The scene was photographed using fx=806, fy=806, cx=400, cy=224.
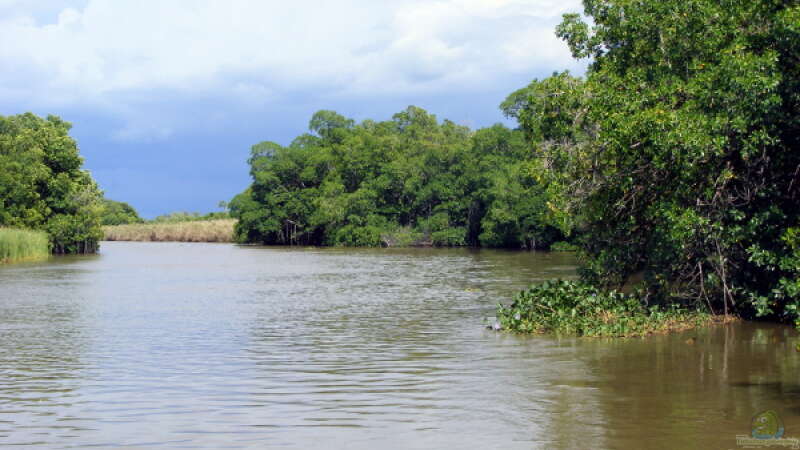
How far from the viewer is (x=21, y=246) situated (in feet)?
153

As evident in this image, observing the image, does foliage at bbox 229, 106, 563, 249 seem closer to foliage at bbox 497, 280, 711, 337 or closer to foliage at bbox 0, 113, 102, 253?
→ foliage at bbox 0, 113, 102, 253

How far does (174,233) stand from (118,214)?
2556 cm

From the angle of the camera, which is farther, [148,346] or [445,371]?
[148,346]

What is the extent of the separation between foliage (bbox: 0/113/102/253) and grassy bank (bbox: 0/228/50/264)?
16.6 feet

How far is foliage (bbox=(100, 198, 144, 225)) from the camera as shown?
109 metres

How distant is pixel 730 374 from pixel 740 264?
492 centimetres

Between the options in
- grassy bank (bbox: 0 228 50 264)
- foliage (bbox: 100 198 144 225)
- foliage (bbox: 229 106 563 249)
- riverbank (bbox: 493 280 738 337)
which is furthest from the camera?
foliage (bbox: 100 198 144 225)

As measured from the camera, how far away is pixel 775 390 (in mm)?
10859

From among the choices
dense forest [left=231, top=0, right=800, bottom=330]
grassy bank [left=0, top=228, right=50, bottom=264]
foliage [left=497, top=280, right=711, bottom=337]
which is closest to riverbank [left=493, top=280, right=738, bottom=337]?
foliage [left=497, top=280, right=711, bottom=337]

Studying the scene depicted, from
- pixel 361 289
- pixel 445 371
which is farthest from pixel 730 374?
pixel 361 289

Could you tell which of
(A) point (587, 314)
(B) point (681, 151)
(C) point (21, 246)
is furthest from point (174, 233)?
(B) point (681, 151)

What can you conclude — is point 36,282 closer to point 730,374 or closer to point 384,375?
point 384,375

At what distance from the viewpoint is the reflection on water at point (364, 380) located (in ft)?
29.8

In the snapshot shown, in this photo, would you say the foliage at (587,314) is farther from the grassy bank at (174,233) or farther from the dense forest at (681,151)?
the grassy bank at (174,233)
